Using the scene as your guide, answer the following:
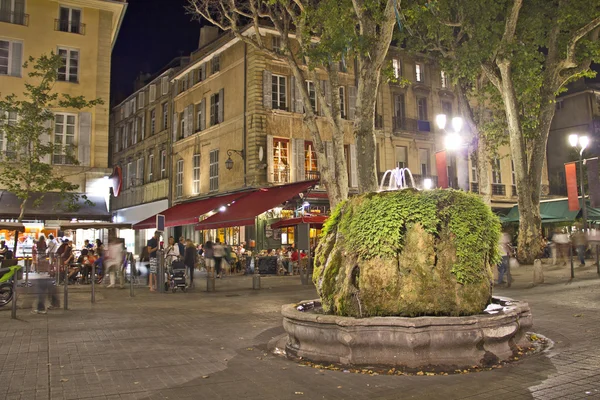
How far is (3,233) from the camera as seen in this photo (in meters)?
21.7

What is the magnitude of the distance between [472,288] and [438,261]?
0.51 meters

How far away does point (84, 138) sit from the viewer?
22344 mm

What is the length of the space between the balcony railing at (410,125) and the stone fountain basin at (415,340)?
2314cm

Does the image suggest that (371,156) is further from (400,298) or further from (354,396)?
(354,396)

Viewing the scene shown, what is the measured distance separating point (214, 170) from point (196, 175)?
6.49 ft

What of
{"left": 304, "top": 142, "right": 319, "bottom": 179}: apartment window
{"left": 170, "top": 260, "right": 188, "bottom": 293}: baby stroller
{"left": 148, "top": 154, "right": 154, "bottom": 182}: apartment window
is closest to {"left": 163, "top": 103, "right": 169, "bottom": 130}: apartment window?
{"left": 148, "top": 154, "right": 154, "bottom": 182}: apartment window

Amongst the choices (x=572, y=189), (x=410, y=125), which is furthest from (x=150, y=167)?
(x=572, y=189)

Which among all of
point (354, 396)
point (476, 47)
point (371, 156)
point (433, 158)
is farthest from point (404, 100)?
point (354, 396)

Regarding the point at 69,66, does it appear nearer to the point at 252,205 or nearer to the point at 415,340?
the point at 252,205

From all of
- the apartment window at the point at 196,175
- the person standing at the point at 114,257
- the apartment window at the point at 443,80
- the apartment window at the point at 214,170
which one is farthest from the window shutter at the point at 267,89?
the apartment window at the point at 443,80

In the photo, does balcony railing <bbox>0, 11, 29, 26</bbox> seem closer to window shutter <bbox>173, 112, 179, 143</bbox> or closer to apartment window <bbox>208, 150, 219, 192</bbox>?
window shutter <bbox>173, 112, 179, 143</bbox>

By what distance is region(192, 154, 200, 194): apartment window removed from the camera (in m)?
27.4

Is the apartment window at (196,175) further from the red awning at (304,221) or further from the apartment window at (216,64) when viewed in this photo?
the red awning at (304,221)

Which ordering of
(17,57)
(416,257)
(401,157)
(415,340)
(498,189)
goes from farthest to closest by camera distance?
(498,189)
(401,157)
(17,57)
(416,257)
(415,340)
